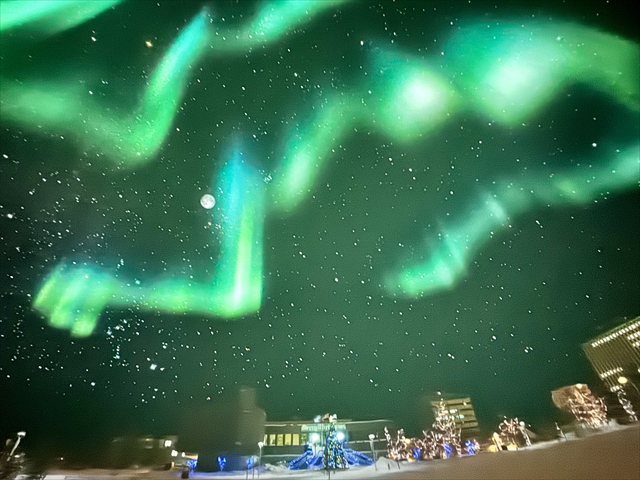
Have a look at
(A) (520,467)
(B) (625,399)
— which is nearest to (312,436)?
(A) (520,467)

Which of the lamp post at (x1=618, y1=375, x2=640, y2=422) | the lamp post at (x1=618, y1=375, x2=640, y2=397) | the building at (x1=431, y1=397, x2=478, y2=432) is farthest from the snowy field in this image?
the building at (x1=431, y1=397, x2=478, y2=432)

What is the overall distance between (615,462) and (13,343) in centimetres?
504

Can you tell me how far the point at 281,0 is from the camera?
199 centimetres

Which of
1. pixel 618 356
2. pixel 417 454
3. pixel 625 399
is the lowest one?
pixel 417 454

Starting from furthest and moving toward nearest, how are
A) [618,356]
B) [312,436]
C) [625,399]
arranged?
1. [312,436]
2. [618,356]
3. [625,399]

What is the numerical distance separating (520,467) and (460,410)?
84cm

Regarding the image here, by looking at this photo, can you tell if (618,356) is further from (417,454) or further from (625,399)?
(417,454)

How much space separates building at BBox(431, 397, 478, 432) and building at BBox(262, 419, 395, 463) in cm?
50

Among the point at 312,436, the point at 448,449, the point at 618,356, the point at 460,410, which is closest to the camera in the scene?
the point at 618,356

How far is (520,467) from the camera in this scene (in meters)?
2.70

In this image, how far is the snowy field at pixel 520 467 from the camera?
253 centimetres

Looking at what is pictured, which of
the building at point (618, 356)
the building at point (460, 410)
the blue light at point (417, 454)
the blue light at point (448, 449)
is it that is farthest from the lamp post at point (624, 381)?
the blue light at point (417, 454)

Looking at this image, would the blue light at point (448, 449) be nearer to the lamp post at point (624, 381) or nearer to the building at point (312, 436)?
the building at point (312, 436)

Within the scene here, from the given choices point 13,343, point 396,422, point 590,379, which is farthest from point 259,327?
point 590,379
